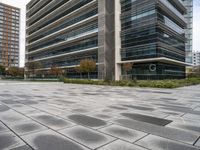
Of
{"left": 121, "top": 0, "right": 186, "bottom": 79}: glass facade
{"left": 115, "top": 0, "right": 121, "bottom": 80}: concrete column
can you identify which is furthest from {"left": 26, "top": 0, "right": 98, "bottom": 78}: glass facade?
{"left": 121, "top": 0, "right": 186, "bottom": 79}: glass facade

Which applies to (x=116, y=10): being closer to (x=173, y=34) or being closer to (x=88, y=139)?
(x=173, y=34)

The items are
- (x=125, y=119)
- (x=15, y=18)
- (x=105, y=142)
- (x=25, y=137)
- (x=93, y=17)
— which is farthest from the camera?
(x=15, y=18)

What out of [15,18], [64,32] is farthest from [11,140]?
[15,18]

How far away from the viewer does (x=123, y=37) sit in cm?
4522

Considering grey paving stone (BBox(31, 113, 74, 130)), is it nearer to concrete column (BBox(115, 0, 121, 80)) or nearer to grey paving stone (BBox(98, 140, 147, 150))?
grey paving stone (BBox(98, 140, 147, 150))

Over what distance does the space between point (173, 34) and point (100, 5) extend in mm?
22605

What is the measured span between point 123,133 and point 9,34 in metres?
150

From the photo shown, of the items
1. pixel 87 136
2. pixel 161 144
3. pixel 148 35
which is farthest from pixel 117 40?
pixel 161 144

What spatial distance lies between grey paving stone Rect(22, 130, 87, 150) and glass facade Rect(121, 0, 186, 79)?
1473 inches

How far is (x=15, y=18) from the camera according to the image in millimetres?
134250

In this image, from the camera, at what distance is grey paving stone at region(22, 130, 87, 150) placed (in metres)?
3.79

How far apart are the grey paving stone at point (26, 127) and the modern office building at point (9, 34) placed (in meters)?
133

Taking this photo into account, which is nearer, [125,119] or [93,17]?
[125,119]

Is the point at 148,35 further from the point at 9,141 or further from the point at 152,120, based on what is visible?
the point at 9,141
